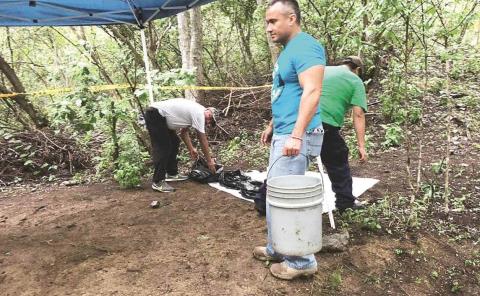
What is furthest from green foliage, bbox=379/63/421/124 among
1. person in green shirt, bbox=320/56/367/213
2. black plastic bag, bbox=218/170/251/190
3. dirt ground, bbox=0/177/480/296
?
black plastic bag, bbox=218/170/251/190

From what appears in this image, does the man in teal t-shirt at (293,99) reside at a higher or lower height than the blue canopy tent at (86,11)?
lower

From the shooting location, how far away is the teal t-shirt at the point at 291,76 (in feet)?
7.83

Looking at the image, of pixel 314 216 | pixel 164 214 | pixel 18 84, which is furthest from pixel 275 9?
pixel 18 84

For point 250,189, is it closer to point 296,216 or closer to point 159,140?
point 159,140

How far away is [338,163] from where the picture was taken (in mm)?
3594

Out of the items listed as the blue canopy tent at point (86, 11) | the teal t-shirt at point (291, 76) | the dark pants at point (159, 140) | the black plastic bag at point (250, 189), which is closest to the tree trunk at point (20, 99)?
the blue canopy tent at point (86, 11)

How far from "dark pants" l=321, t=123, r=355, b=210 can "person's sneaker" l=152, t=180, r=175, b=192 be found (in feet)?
6.32

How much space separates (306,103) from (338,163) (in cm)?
138

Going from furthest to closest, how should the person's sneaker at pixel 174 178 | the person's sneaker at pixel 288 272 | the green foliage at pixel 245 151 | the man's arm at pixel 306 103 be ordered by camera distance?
the green foliage at pixel 245 151 < the person's sneaker at pixel 174 178 < the person's sneaker at pixel 288 272 < the man's arm at pixel 306 103

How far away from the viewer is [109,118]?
5051 mm

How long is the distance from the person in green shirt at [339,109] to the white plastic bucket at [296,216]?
1004 mm

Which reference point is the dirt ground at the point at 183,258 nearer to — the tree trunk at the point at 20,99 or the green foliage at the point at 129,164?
the green foliage at the point at 129,164

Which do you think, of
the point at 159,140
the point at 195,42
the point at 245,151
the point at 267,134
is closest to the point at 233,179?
the point at 159,140

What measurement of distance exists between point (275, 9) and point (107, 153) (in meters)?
3.81
